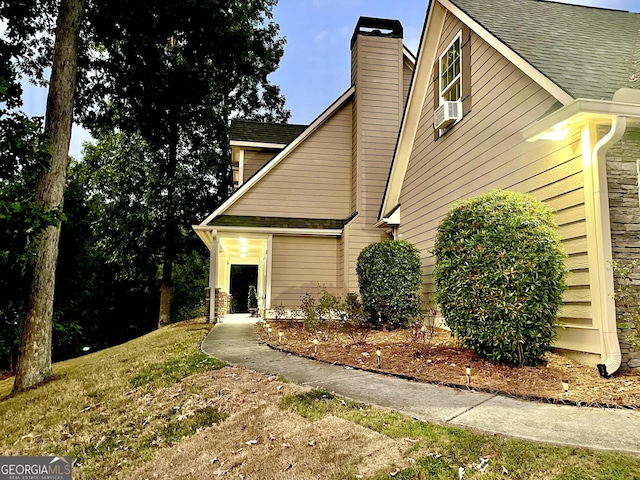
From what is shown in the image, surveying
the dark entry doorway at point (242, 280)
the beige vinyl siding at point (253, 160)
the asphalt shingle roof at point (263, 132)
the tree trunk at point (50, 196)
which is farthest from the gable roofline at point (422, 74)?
the dark entry doorway at point (242, 280)

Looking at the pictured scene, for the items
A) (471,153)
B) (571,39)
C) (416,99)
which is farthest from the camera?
(416,99)

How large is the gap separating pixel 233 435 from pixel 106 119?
9419mm

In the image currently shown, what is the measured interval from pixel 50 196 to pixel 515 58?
747 cm

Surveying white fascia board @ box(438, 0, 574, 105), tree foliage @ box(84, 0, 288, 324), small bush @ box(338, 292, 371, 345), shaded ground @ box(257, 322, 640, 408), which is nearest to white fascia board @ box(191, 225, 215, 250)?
tree foliage @ box(84, 0, 288, 324)

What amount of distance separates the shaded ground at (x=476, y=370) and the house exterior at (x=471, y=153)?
13.4 inches

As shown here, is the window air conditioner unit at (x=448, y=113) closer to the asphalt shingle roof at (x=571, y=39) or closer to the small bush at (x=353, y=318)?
the asphalt shingle roof at (x=571, y=39)

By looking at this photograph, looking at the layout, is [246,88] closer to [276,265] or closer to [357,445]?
[276,265]

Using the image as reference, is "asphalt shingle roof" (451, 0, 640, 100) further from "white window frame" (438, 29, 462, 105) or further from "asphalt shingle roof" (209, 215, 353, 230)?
"asphalt shingle roof" (209, 215, 353, 230)

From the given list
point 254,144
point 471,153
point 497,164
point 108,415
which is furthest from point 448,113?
point 254,144

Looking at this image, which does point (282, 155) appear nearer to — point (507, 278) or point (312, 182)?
point (312, 182)

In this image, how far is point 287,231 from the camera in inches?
487

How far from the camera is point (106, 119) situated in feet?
34.3

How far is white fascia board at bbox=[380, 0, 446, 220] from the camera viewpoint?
31.0 ft

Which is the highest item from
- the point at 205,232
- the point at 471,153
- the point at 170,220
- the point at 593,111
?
the point at 471,153
